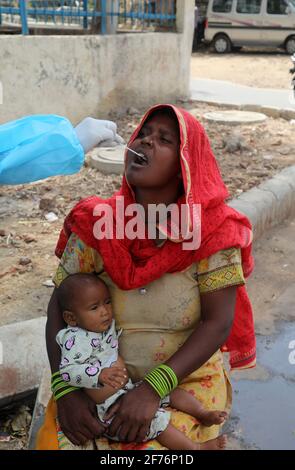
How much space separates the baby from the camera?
166 cm

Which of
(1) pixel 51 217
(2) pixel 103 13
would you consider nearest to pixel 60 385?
(1) pixel 51 217

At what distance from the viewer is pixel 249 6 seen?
17344 mm

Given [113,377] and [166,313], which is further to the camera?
[166,313]

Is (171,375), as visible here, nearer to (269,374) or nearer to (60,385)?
(60,385)

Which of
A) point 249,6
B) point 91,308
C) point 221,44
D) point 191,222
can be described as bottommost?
point 221,44

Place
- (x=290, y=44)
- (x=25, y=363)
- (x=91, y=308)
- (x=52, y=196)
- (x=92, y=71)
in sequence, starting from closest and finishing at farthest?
(x=91, y=308), (x=25, y=363), (x=52, y=196), (x=92, y=71), (x=290, y=44)

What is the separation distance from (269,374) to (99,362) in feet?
4.69

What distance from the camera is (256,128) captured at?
7473mm

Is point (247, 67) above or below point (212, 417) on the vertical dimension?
below

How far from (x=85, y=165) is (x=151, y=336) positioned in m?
4.15

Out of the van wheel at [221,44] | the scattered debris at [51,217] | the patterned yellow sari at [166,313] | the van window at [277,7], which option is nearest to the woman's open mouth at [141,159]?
the patterned yellow sari at [166,313]

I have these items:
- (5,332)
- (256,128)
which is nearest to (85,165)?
(256,128)

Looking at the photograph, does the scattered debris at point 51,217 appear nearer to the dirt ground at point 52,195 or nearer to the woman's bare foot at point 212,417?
the dirt ground at point 52,195

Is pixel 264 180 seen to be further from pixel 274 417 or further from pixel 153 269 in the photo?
pixel 153 269
